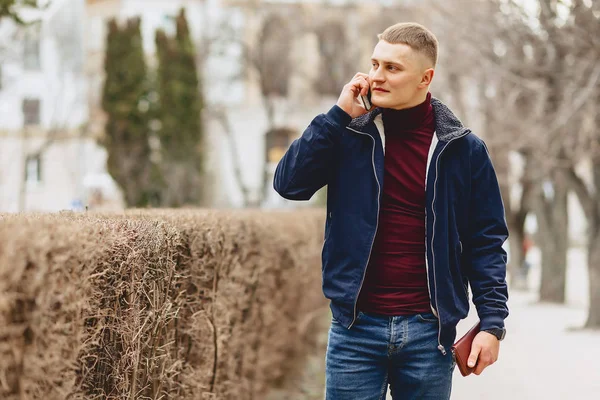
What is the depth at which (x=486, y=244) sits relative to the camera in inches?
148

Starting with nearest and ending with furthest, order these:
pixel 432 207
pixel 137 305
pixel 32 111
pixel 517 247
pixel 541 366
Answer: pixel 432 207, pixel 137 305, pixel 541 366, pixel 517 247, pixel 32 111

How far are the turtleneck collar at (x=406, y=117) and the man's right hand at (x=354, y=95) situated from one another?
0.30ft

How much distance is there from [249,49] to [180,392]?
40.1m

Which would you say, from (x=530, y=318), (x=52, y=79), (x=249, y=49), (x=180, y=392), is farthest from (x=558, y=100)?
(x=52, y=79)

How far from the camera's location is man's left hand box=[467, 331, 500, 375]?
3.63 m

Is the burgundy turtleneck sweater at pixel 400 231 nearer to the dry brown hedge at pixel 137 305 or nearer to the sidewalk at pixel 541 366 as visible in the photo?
the dry brown hedge at pixel 137 305

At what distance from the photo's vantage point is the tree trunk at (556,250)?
19.8 metres

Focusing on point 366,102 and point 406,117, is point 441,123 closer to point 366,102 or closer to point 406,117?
point 406,117

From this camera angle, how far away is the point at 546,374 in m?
9.78

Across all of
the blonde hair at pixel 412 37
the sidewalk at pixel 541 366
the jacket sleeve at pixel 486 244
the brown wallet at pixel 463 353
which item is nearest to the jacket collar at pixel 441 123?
the jacket sleeve at pixel 486 244

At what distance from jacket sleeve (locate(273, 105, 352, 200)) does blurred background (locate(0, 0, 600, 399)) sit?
47.4 ft

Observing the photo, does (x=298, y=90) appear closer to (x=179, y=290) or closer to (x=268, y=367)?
(x=268, y=367)

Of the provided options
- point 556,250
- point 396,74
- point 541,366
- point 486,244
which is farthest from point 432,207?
point 556,250

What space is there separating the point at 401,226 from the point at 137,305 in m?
1.34
